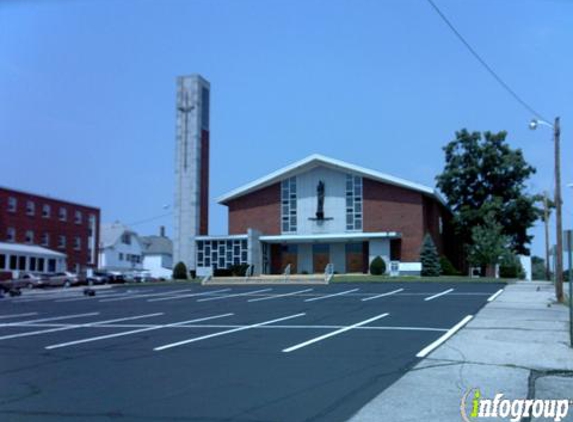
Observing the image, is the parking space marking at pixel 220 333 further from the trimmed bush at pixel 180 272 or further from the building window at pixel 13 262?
the building window at pixel 13 262

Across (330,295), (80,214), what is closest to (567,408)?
(330,295)

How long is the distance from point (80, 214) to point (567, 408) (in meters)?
69.5

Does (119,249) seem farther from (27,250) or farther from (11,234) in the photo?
(27,250)

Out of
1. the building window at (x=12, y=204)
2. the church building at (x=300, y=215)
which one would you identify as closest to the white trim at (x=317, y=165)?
the church building at (x=300, y=215)

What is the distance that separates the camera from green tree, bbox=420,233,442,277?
47.6m

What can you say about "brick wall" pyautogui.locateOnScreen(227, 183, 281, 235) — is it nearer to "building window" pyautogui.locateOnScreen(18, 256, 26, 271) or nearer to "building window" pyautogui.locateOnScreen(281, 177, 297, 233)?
"building window" pyautogui.locateOnScreen(281, 177, 297, 233)

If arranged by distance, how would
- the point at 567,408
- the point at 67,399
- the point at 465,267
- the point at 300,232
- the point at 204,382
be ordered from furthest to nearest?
1. the point at 465,267
2. the point at 300,232
3. the point at 204,382
4. the point at 67,399
5. the point at 567,408

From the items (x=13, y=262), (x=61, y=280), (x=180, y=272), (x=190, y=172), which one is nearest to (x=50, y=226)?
(x=13, y=262)

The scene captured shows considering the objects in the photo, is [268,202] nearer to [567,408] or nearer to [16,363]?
[16,363]

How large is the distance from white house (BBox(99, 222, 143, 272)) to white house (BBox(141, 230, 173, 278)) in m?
1.05

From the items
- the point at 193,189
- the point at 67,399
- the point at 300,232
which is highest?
the point at 193,189

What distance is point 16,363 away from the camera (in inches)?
462

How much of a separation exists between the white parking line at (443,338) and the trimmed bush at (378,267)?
28870 millimetres

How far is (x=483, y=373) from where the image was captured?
10.2 m
